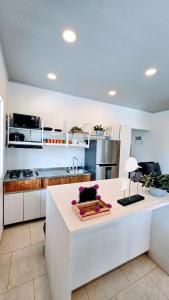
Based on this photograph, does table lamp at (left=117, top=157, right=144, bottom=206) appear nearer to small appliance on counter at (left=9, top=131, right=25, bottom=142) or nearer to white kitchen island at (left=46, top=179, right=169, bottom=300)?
white kitchen island at (left=46, top=179, right=169, bottom=300)

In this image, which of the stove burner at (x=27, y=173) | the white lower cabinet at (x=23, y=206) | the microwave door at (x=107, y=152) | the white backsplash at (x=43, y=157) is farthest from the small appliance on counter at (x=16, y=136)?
the microwave door at (x=107, y=152)

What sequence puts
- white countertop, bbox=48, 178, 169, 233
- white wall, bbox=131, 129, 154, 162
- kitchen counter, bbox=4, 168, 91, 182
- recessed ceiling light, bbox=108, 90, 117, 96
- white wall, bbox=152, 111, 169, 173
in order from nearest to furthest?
white countertop, bbox=48, 178, 169, 233, kitchen counter, bbox=4, 168, 91, 182, recessed ceiling light, bbox=108, 90, 117, 96, white wall, bbox=152, 111, 169, 173, white wall, bbox=131, 129, 154, 162

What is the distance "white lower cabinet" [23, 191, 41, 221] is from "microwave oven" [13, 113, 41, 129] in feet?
4.18

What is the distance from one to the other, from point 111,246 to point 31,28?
8.58 ft

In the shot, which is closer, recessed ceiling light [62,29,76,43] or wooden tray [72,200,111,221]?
wooden tray [72,200,111,221]

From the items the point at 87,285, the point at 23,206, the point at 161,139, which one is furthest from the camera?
the point at 161,139

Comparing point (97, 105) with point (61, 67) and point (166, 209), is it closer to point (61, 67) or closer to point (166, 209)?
point (61, 67)

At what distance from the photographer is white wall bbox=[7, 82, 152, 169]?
2.86 metres

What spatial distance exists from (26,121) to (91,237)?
224cm

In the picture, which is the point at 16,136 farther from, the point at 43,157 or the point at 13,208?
the point at 13,208

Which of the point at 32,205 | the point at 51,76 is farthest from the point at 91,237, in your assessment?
the point at 51,76

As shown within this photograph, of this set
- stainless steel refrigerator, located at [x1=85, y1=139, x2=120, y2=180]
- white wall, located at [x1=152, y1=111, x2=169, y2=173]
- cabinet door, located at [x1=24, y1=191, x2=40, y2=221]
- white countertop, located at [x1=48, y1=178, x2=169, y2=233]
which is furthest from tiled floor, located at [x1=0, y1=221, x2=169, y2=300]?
white wall, located at [x1=152, y1=111, x2=169, y2=173]

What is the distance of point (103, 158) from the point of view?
10.6 feet

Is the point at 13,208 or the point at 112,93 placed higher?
the point at 112,93
